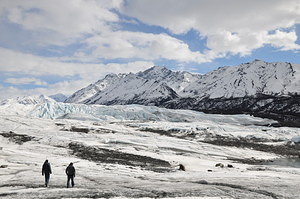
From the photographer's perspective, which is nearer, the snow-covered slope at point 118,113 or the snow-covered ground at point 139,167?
the snow-covered ground at point 139,167

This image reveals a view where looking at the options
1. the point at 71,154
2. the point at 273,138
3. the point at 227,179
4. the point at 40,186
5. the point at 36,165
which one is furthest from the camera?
the point at 273,138

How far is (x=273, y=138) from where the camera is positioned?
94438 mm

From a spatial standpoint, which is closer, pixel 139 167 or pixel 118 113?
pixel 139 167

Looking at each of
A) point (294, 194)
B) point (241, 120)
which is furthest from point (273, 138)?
point (294, 194)

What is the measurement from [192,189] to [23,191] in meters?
13.0

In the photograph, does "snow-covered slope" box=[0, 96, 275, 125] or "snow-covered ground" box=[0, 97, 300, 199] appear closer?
"snow-covered ground" box=[0, 97, 300, 199]

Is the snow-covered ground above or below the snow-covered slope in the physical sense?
below

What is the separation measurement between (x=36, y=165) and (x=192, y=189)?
21.0 metres

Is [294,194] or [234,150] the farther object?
[234,150]

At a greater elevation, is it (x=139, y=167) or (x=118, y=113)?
(x=118, y=113)

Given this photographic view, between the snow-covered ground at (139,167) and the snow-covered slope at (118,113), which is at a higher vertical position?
the snow-covered slope at (118,113)

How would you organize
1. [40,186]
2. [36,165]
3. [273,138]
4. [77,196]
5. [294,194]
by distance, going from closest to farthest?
[77,196] < [294,194] < [40,186] < [36,165] < [273,138]

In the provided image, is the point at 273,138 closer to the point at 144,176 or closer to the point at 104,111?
the point at 144,176

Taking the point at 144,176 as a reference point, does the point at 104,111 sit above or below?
above
